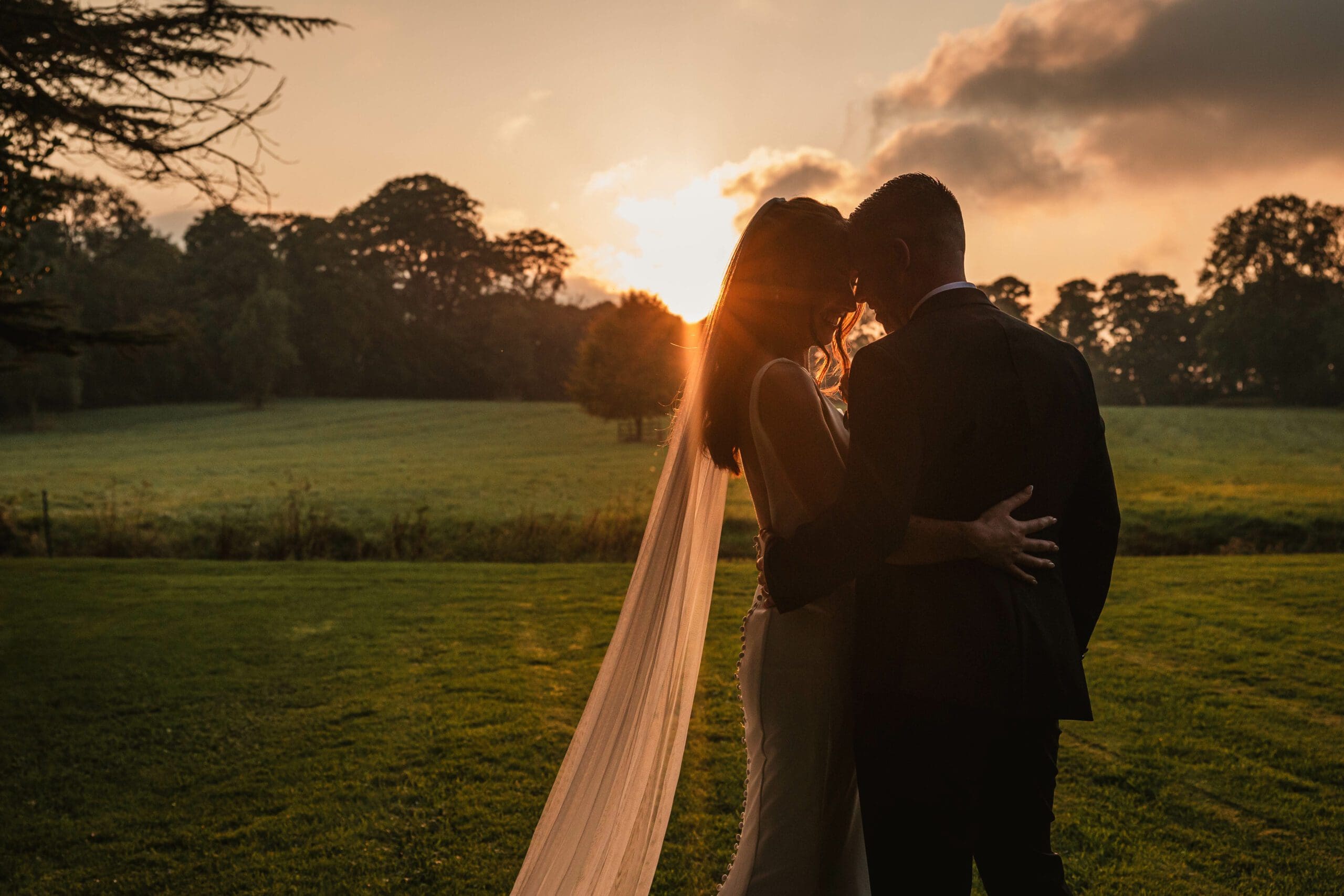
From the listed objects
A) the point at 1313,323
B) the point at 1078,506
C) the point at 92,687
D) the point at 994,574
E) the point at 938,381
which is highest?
the point at 1313,323

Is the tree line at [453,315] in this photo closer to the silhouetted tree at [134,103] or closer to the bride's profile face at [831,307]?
the silhouetted tree at [134,103]

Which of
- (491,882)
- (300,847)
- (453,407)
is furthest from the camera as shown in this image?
(453,407)

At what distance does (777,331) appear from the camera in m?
2.56

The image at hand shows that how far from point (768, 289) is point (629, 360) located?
41914 millimetres

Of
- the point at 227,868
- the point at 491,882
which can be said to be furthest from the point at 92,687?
the point at 491,882

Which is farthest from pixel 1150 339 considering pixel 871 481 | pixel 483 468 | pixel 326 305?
pixel 871 481

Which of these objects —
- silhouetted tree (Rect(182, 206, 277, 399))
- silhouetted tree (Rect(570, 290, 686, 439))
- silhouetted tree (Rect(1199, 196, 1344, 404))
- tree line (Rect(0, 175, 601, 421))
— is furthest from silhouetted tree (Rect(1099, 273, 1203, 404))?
silhouetted tree (Rect(182, 206, 277, 399))

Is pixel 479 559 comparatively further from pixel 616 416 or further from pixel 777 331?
pixel 616 416

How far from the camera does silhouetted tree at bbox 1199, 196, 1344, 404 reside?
157 ft

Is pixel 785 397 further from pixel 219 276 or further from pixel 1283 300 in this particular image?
pixel 219 276

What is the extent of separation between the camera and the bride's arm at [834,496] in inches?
80.4

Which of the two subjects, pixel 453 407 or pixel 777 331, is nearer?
pixel 777 331

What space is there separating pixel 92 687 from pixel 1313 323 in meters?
59.1

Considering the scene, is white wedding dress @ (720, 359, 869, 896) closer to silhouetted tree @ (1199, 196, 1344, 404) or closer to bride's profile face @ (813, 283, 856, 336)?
bride's profile face @ (813, 283, 856, 336)
